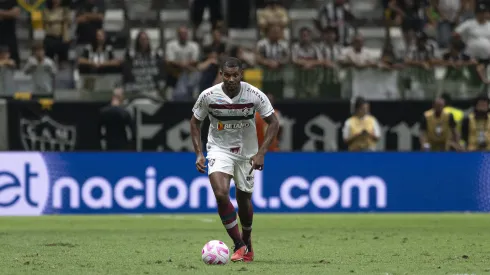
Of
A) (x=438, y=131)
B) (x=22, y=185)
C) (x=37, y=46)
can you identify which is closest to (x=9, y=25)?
(x=37, y=46)

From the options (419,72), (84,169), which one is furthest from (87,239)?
(419,72)

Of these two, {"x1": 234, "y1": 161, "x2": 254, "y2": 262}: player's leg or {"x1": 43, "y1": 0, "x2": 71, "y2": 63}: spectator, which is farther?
{"x1": 43, "y1": 0, "x2": 71, "y2": 63}: spectator

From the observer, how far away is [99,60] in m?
22.3

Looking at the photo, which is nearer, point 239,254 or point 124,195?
point 239,254

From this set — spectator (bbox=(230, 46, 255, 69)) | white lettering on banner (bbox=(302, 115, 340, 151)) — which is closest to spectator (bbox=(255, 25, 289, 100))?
spectator (bbox=(230, 46, 255, 69))

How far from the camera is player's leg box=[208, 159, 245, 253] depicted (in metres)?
10.9

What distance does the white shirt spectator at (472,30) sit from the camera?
75.6ft

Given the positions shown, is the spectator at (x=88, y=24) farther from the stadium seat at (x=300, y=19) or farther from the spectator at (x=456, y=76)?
the spectator at (x=456, y=76)

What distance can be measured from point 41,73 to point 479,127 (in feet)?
29.5

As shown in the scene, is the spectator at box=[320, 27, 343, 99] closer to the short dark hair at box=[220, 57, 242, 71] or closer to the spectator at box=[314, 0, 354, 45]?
the spectator at box=[314, 0, 354, 45]

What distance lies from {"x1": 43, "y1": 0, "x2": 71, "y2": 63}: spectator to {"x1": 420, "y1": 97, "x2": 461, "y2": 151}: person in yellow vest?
25.5 feet

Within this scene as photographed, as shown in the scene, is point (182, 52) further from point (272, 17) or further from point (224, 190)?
point (224, 190)

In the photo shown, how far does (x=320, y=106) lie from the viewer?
2205 cm

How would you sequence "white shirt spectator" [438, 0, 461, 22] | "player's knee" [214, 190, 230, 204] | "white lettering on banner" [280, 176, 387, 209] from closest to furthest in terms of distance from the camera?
"player's knee" [214, 190, 230, 204] < "white lettering on banner" [280, 176, 387, 209] < "white shirt spectator" [438, 0, 461, 22]
